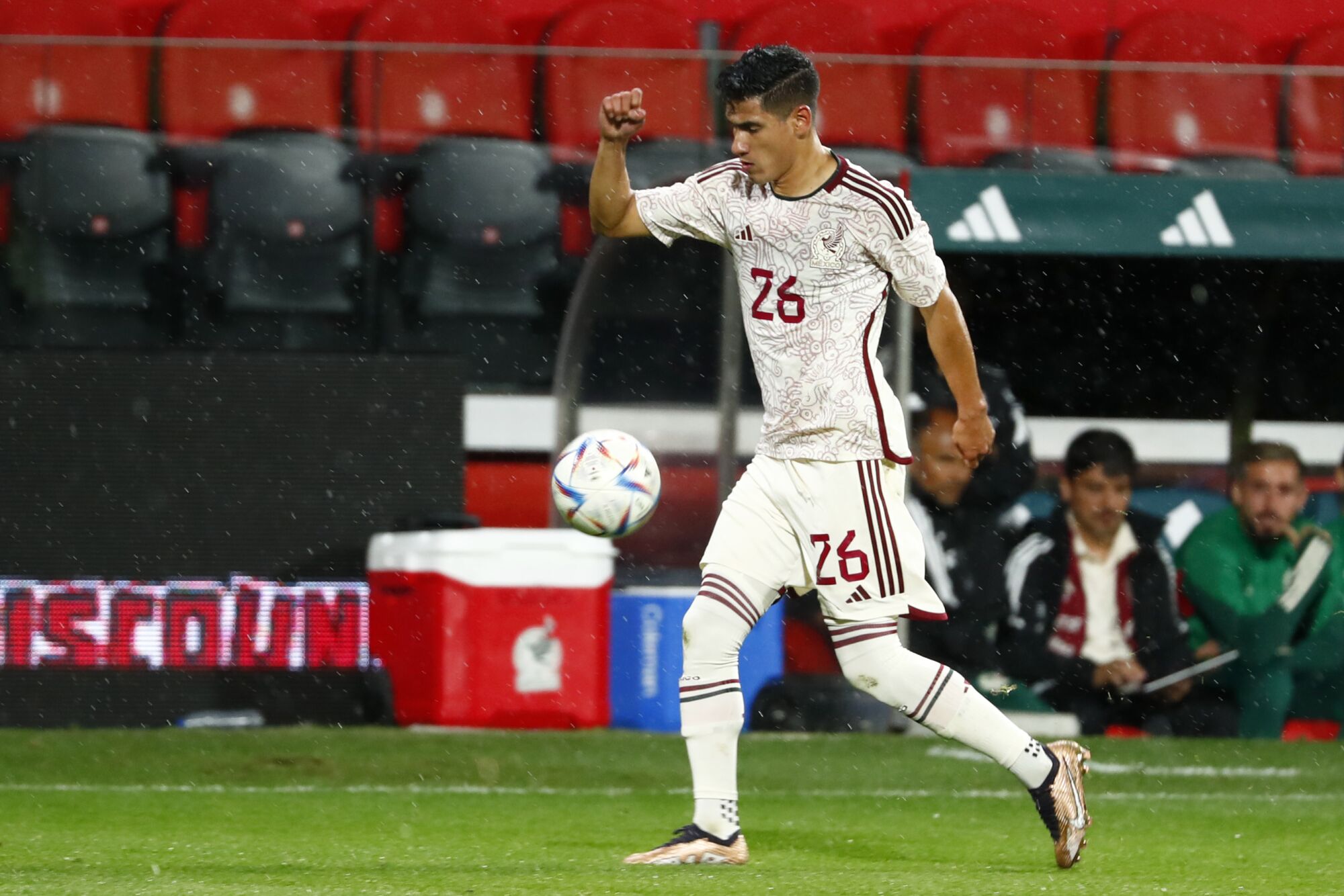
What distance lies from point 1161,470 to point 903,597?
6.43 m

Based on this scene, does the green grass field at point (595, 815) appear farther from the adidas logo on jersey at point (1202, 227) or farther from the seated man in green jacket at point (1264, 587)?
the adidas logo on jersey at point (1202, 227)

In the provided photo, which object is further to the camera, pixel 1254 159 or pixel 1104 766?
pixel 1254 159

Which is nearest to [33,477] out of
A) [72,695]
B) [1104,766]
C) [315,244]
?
[72,695]

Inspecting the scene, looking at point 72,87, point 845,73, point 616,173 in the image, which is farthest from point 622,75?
point 616,173

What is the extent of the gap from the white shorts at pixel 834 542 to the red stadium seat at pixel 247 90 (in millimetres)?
5474

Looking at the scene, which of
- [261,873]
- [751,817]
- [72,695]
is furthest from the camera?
[72,695]

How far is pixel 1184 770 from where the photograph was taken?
7684mm

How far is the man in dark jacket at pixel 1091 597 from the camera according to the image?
28.0 ft

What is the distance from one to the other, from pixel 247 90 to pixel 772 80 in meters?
6.05

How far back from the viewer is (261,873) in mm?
4516

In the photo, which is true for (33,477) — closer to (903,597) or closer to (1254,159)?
(903,597)

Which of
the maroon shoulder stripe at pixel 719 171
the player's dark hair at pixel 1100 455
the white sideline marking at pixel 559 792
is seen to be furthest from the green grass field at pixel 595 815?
the maroon shoulder stripe at pixel 719 171

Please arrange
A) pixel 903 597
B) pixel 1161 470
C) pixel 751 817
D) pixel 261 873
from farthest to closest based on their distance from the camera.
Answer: pixel 1161 470
pixel 751 817
pixel 903 597
pixel 261 873

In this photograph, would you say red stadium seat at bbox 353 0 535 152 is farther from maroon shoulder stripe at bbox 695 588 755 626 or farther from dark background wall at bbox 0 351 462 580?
maroon shoulder stripe at bbox 695 588 755 626
